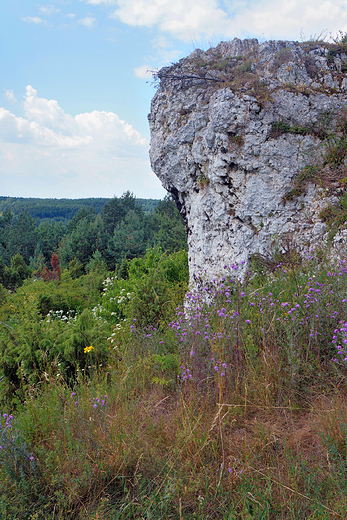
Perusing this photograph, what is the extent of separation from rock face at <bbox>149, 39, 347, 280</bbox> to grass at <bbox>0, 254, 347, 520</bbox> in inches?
101

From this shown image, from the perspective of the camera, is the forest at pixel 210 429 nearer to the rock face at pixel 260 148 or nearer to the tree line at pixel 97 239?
the rock face at pixel 260 148

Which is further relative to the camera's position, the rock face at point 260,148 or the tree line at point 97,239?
the tree line at point 97,239

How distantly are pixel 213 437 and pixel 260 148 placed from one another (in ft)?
17.5

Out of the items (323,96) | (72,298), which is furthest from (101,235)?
(323,96)

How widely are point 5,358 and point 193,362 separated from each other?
10.4 ft

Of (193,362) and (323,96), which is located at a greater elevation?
(323,96)

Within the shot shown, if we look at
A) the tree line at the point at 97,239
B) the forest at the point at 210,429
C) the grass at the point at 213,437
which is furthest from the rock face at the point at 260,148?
the tree line at the point at 97,239

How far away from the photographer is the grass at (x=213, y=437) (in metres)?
2.10

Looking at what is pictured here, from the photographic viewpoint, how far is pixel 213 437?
99.9 inches

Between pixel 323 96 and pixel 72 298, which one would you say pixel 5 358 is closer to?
pixel 323 96

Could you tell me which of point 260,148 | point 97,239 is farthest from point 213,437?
point 97,239

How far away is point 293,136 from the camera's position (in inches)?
243

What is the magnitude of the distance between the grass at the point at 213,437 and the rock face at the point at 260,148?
2561 mm

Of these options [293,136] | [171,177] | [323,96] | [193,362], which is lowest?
[193,362]
